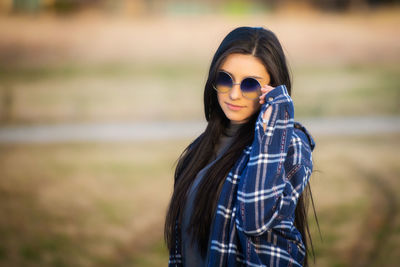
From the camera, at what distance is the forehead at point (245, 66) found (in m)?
1.44

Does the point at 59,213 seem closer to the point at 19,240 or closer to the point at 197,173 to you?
the point at 19,240

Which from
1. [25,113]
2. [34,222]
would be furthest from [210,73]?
[25,113]

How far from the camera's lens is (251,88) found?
1448 mm

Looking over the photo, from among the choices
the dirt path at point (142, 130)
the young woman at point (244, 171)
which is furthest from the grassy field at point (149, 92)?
the young woman at point (244, 171)

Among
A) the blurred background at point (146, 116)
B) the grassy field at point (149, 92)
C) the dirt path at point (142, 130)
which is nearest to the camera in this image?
the blurred background at point (146, 116)

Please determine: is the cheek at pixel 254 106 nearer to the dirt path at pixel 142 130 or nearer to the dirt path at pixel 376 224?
the dirt path at pixel 376 224

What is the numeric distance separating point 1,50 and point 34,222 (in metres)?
7.70

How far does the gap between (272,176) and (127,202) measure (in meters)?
4.02

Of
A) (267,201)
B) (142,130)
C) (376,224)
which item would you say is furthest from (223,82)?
(142,130)

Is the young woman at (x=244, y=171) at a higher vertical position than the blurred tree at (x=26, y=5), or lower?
lower

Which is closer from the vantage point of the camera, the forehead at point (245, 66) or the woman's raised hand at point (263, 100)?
the woman's raised hand at point (263, 100)

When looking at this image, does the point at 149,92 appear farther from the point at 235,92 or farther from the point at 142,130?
the point at 235,92

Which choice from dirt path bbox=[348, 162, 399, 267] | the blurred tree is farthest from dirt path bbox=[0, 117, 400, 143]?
the blurred tree

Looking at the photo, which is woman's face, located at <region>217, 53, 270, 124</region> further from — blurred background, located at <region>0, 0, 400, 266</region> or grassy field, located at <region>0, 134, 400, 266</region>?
grassy field, located at <region>0, 134, 400, 266</region>
